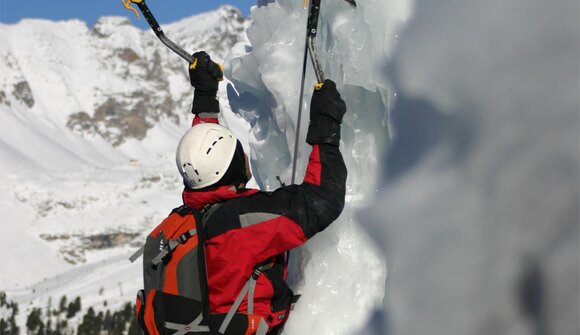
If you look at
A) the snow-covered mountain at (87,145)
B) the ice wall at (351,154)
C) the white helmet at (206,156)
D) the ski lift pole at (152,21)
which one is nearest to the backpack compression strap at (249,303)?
the white helmet at (206,156)

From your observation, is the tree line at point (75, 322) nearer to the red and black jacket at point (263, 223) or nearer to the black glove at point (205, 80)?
the black glove at point (205, 80)

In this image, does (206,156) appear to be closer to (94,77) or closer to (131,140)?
(131,140)

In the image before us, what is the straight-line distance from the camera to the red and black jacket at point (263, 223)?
312 centimetres

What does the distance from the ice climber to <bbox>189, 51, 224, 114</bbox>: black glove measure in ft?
3.99

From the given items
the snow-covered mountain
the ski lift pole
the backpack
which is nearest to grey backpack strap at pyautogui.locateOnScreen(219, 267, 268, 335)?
the backpack

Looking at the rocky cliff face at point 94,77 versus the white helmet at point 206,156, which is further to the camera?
the rocky cliff face at point 94,77

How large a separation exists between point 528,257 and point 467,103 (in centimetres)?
68

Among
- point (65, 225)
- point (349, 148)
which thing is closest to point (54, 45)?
point (65, 225)

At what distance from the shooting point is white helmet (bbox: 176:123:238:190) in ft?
10.7

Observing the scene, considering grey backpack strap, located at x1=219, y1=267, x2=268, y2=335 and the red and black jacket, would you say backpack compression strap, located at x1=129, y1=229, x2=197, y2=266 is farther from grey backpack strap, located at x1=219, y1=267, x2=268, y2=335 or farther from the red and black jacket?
grey backpack strap, located at x1=219, y1=267, x2=268, y2=335

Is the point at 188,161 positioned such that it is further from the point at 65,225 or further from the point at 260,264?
the point at 65,225

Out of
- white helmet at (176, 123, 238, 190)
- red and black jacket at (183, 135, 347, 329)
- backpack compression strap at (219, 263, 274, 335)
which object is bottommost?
backpack compression strap at (219, 263, 274, 335)

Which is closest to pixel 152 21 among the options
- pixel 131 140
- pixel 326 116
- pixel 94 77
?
pixel 326 116

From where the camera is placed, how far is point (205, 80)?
4.63m
